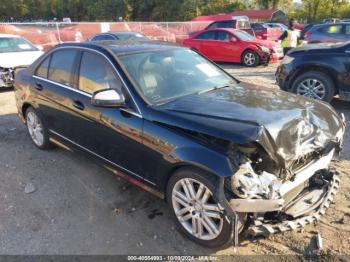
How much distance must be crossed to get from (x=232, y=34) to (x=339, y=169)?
393 inches

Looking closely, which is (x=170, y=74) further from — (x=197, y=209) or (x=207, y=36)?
(x=207, y=36)

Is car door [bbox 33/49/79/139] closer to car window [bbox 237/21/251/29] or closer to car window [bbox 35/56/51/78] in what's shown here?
car window [bbox 35/56/51/78]

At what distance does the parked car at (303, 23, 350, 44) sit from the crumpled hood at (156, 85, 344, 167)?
11416 mm

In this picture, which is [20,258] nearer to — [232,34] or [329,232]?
[329,232]

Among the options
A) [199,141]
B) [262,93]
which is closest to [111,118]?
[199,141]

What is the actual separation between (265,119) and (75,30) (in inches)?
661

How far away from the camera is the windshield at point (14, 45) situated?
10191 mm

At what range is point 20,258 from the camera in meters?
3.00

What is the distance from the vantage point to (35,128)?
5.20 meters

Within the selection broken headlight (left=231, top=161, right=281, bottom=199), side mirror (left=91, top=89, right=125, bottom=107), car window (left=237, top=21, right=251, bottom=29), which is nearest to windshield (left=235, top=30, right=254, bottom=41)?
car window (left=237, top=21, right=251, bottom=29)

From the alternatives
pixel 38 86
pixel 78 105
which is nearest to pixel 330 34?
pixel 38 86

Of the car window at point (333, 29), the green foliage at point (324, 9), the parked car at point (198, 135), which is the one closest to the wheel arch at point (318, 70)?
the parked car at point (198, 135)

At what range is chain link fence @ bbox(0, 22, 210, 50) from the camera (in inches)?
620

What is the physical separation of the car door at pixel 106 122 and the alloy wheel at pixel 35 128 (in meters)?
1.15
